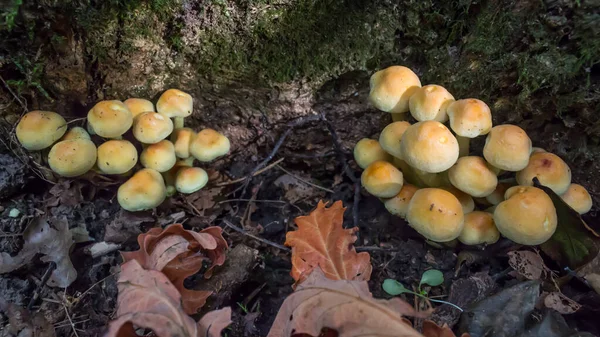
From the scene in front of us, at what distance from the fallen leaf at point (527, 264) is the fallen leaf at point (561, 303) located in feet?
0.32

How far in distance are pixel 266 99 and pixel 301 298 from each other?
120 centimetres

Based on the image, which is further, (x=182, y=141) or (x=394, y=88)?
(x=182, y=141)

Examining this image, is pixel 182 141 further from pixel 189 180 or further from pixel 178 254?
pixel 178 254

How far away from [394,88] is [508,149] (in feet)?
1.82

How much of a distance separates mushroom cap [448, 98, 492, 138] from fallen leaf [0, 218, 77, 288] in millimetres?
1872

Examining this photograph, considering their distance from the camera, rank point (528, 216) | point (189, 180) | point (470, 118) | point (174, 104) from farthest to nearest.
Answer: point (189, 180), point (174, 104), point (470, 118), point (528, 216)

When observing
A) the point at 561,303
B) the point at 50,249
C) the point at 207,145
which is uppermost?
the point at 207,145

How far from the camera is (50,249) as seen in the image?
7.04 feet

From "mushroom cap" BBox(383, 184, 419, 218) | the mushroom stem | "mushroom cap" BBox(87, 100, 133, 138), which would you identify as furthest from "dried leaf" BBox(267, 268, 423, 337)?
"mushroom cap" BBox(87, 100, 133, 138)

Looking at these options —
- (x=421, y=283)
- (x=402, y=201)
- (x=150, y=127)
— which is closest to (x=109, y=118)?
(x=150, y=127)

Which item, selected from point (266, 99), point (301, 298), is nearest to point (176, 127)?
point (266, 99)

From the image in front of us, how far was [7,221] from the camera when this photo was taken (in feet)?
A: 7.40

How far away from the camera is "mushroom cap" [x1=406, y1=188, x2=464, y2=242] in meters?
1.88

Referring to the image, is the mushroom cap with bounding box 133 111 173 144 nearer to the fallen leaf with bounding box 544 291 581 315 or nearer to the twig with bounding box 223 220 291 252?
the twig with bounding box 223 220 291 252
